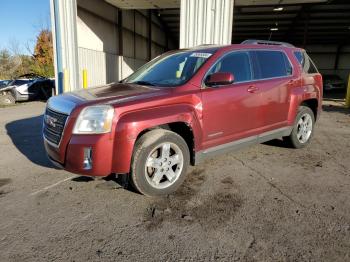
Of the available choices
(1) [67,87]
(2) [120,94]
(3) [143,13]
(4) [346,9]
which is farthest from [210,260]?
(4) [346,9]

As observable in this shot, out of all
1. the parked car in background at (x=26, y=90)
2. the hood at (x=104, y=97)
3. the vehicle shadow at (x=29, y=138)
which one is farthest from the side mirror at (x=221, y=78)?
the parked car in background at (x=26, y=90)

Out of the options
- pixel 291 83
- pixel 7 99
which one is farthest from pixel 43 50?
pixel 291 83

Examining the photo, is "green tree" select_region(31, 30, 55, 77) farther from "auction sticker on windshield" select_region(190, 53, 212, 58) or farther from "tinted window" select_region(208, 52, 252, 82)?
"tinted window" select_region(208, 52, 252, 82)

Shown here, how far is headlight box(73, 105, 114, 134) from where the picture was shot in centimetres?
312

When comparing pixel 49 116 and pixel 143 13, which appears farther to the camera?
pixel 143 13

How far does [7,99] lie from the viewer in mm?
13539

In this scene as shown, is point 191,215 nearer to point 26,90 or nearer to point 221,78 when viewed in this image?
point 221,78

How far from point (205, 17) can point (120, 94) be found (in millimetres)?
8368

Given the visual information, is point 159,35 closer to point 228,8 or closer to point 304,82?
point 228,8

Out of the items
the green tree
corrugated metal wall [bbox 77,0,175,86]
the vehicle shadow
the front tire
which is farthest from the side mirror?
the green tree

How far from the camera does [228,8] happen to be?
35.8 ft

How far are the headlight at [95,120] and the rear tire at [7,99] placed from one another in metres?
12.2

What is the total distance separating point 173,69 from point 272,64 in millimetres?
1706

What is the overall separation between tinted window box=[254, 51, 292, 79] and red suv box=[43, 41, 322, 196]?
2 cm
